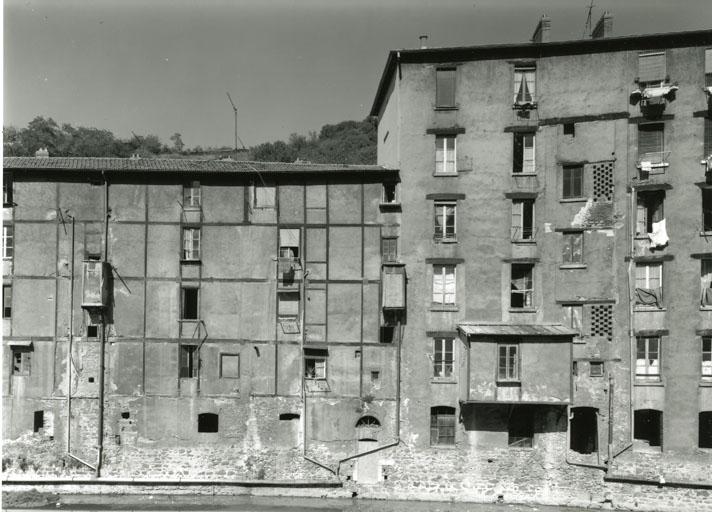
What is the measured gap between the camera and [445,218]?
2244cm

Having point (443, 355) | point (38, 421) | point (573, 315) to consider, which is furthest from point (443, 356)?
point (38, 421)

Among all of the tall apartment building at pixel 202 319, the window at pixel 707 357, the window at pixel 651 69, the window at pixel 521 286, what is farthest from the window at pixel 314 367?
the window at pixel 651 69

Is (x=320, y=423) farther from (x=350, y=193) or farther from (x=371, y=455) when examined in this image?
(x=350, y=193)

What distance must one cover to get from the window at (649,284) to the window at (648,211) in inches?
58.5

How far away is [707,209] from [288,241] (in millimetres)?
18147

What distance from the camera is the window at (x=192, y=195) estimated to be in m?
23.1

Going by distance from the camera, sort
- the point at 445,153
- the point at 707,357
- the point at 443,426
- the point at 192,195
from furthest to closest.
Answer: the point at 192,195
the point at 445,153
the point at 443,426
the point at 707,357

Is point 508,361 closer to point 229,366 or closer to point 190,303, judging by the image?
point 229,366

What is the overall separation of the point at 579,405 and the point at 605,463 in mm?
2700

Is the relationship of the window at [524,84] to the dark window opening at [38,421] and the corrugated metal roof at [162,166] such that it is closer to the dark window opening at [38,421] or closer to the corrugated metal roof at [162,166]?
the corrugated metal roof at [162,166]

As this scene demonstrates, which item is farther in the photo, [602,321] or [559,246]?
[559,246]

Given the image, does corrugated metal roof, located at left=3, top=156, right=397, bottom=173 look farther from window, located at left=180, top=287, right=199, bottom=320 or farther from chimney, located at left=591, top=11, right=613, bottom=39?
chimney, located at left=591, top=11, right=613, bottom=39

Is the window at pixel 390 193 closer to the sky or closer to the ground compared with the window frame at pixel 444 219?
closer to the sky

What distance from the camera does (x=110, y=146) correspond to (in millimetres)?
47406
